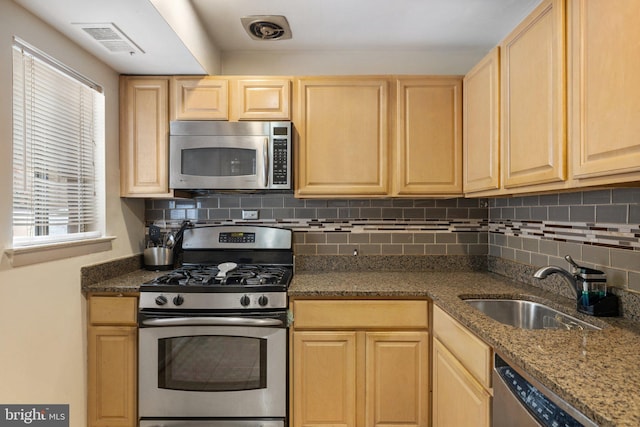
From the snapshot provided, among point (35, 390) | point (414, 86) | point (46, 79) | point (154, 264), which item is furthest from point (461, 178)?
point (35, 390)

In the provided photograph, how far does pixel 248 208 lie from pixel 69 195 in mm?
1047

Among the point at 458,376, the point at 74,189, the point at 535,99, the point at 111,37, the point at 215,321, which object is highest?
the point at 111,37

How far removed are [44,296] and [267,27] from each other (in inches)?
72.0

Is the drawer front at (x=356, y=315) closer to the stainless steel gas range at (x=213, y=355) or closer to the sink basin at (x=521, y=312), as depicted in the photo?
the stainless steel gas range at (x=213, y=355)

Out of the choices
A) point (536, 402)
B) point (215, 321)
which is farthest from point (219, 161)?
point (536, 402)

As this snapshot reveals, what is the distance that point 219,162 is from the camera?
2.26 metres

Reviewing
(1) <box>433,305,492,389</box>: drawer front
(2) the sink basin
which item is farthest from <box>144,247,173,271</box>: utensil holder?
(2) the sink basin

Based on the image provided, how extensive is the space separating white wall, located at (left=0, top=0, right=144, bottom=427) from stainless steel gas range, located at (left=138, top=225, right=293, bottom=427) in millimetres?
316

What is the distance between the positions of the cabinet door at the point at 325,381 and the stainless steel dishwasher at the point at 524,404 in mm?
883

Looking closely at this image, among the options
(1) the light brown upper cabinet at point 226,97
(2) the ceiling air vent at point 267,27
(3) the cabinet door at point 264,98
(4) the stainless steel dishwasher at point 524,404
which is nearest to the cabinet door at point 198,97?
(1) the light brown upper cabinet at point 226,97

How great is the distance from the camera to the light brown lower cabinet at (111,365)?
6.64ft

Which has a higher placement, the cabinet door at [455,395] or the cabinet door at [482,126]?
the cabinet door at [482,126]

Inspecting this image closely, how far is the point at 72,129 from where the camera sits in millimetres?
1942

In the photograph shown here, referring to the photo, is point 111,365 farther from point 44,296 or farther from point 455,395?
point 455,395
